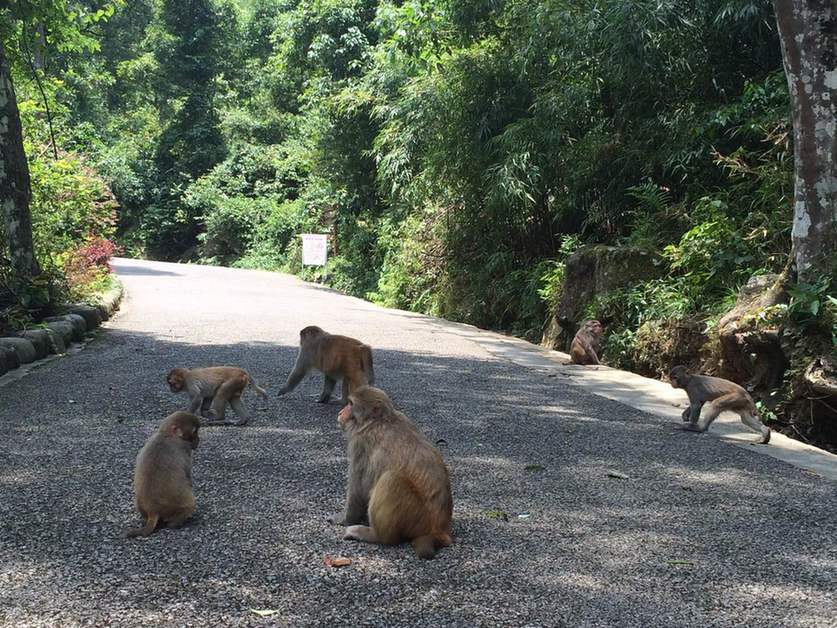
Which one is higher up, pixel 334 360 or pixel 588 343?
pixel 588 343

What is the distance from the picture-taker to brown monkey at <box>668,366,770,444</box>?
6.64m

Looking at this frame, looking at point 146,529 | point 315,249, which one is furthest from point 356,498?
point 315,249

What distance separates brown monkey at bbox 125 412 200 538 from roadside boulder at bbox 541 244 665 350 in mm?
7960

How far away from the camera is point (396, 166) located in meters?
17.5

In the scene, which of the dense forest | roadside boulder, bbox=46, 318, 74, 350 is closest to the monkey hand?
the dense forest

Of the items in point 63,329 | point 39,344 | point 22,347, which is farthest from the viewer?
point 63,329

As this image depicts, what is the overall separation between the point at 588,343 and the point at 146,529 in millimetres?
7186

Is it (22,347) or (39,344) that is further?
(39,344)

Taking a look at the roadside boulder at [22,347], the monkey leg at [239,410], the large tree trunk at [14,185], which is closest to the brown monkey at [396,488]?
the monkey leg at [239,410]

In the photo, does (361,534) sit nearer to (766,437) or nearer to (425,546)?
(425,546)

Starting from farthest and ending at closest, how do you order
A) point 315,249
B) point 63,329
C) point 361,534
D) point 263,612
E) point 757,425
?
1. point 315,249
2. point 63,329
3. point 757,425
4. point 361,534
5. point 263,612

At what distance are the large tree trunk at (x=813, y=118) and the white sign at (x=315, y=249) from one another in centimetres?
1911

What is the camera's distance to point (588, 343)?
33.2ft

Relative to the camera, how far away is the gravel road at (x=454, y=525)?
3.16m
